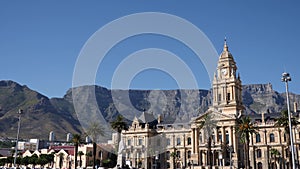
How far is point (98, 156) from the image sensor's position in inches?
3947

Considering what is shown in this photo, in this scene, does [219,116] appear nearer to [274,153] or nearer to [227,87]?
[227,87]

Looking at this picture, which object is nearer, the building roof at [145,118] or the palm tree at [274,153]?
the palm tree at [274,153]

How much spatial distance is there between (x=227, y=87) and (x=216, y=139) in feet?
55.4

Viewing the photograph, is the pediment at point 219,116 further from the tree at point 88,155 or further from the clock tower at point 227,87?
the tree at point 88,155

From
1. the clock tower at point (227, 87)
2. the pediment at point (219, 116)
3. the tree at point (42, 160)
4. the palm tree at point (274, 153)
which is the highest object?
the clock tower at point (227, 87)

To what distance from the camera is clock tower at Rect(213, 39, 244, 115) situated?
93.0m

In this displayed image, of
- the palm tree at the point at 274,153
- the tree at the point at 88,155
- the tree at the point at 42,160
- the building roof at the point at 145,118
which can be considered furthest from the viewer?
the building roof at the point at 145,118

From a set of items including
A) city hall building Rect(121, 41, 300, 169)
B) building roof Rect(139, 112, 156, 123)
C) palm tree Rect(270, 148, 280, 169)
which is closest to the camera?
palm tree Rect(270, 148, 280, 169)

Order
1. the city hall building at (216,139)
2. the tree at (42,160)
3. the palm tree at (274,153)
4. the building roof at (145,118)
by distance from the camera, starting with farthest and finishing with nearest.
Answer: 1. the building roof at (145,118)
2. the tree at (42,160)
3. the city hall building at (216,139)
4. the palm tree at (274,153)

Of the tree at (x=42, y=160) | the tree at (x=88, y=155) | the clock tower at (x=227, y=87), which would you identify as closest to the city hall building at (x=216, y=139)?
the clock tower at (x=227, y=87)

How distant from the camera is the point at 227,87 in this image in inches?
3757

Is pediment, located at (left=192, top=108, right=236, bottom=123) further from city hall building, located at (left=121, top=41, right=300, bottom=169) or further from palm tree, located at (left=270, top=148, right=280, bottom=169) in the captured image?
palm tree, located at (left=270, top=148, right=280, bottom=169)

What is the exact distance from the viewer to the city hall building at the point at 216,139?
82500 mm

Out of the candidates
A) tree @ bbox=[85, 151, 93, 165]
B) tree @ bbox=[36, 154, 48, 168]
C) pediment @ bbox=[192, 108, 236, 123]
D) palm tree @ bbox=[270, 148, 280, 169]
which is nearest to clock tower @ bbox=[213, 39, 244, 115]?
pediment @ bbox=[192, 108, 236, 123]
